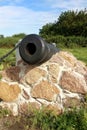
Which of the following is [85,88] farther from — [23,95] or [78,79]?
[23,95]

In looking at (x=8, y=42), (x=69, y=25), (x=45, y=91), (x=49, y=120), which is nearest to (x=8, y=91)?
(x=45, y=91)

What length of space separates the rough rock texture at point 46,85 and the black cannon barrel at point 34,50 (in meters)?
0.20

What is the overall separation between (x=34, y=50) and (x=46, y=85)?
561mm

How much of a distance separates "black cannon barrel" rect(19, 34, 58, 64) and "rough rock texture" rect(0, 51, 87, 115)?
203 mm

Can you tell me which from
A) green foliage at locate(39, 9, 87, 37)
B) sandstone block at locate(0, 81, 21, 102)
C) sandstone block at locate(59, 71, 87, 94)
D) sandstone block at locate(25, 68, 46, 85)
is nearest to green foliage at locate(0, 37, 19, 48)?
green foliage at locate(39, 9, 87, 37)

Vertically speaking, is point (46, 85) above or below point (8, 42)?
above

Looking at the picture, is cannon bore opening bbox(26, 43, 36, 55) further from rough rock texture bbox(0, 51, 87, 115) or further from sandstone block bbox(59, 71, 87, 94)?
sandstone block bbox(59, 71, 87, 94)

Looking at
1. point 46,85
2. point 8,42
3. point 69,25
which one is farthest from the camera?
point 69,25

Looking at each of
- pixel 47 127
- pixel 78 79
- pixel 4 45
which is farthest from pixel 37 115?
pixel 4 45

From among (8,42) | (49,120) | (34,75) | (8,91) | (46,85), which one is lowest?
(8,42)

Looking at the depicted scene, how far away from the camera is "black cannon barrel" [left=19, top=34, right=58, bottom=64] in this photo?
19.6 feet

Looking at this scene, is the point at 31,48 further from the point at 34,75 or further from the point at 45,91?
the point at 45,91

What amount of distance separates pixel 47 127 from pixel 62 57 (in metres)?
1.20

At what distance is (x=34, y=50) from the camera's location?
614 cm
